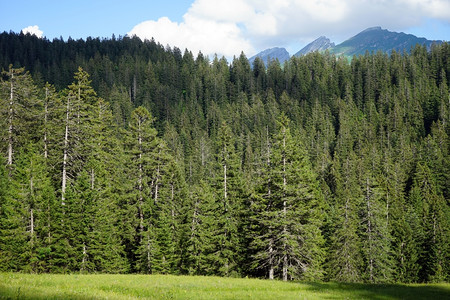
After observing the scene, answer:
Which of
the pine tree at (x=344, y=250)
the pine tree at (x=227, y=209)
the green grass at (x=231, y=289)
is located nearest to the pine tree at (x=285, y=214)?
the pine tree at (x=227, y=209)

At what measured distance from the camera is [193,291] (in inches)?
701

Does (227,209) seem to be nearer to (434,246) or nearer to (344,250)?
(344,250)

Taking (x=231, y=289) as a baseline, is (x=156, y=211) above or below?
above

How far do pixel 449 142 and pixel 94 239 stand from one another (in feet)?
416

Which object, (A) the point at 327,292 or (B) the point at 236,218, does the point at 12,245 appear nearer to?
(B) the point at 236,218

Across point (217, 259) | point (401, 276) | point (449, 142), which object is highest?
point (449, 142)

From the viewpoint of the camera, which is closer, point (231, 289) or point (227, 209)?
point (231, 289)

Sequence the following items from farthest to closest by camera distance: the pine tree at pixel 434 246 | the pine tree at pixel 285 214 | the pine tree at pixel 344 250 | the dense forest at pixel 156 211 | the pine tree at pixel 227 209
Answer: the pine tree at pixel 434 246 < the pine tree at pixel 344 250 < the pine tree at pixel 227 209 < the pine tree at pixel 285 214 < the dense forest at pixel 156 211

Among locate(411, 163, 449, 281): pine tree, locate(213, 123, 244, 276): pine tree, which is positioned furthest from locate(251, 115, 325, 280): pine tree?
locate(411, 163, 449, 281): pine tree

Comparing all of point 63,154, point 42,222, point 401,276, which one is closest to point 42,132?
point 63,154

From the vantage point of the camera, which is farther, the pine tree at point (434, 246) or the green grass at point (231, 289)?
the pine tree at point (434, 246)

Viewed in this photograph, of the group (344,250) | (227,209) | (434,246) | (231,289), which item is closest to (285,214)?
(227,209)

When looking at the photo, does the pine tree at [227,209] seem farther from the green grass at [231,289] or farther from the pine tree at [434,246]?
the pine tree at [434,246]

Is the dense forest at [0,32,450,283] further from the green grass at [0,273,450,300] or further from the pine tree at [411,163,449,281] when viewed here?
the green grass at [0,273,450,300]
